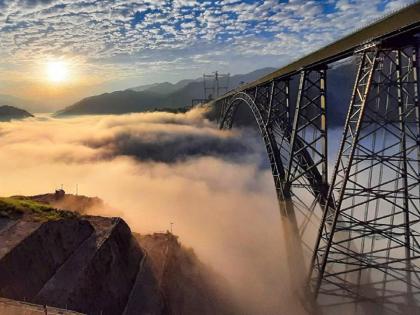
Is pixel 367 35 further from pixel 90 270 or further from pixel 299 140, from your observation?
pixel 90 270

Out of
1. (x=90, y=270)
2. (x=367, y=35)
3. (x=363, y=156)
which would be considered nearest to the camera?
(x=363, y=156)

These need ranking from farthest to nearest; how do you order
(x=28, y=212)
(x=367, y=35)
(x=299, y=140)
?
(x=299, y=140) → (x=28, y=212) → (x=367, y=35)

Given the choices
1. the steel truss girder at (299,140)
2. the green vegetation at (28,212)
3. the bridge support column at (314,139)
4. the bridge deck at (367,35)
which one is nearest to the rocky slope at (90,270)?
the green vegetation at (28,212)

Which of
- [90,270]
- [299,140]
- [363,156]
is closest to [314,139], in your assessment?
[299,140]

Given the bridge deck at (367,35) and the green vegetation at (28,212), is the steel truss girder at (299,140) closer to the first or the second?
the bridge deck at (367,35)

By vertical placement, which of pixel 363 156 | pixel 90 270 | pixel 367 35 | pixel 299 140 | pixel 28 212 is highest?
pixel 367 35

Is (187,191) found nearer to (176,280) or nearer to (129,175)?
(129,175)

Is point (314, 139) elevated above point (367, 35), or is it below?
below
